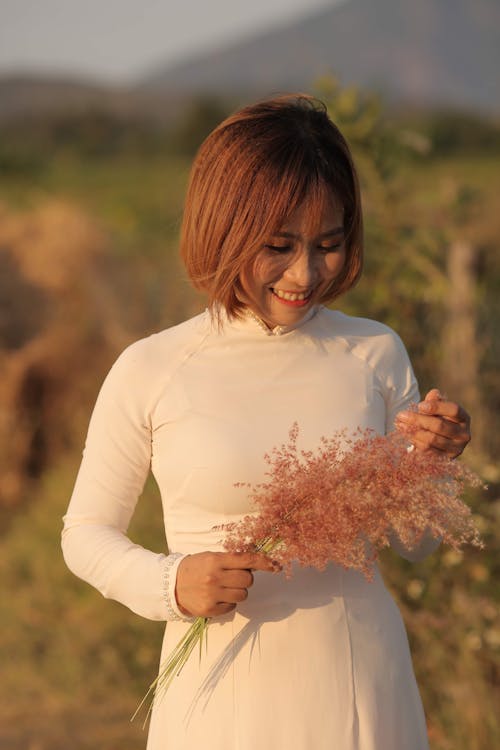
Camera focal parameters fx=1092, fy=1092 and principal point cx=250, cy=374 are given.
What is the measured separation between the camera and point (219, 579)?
1903 millimetres

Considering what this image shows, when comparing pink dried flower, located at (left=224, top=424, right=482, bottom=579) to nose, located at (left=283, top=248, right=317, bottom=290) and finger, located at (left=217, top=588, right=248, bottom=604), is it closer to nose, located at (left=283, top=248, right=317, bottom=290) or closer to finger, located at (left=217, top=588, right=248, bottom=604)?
finger, located at (left=217, top=588, right=248, bottom=604)

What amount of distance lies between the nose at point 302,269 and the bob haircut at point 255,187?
65mm

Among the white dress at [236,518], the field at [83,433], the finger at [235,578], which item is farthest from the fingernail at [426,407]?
the field at [83,433]

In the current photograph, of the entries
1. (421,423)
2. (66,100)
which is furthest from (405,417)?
(66,100)

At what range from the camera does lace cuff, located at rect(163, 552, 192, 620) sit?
2.01 m

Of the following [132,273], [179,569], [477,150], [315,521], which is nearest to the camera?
[315,521]

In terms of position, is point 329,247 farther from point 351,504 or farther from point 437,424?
point 351,504

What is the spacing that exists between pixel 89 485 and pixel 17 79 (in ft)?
169

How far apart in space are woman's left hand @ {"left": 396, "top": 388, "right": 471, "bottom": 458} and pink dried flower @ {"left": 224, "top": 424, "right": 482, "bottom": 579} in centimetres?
5

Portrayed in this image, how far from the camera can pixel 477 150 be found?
35094mm

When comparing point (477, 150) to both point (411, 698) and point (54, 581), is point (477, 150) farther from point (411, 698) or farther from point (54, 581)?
point (411, 698)

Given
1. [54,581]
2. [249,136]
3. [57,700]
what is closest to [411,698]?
[249,136]

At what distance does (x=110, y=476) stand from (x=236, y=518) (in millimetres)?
267

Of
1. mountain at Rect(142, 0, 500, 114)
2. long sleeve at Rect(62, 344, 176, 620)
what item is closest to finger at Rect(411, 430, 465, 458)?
long sleeve at Rect(62, 344, 176, 620)
